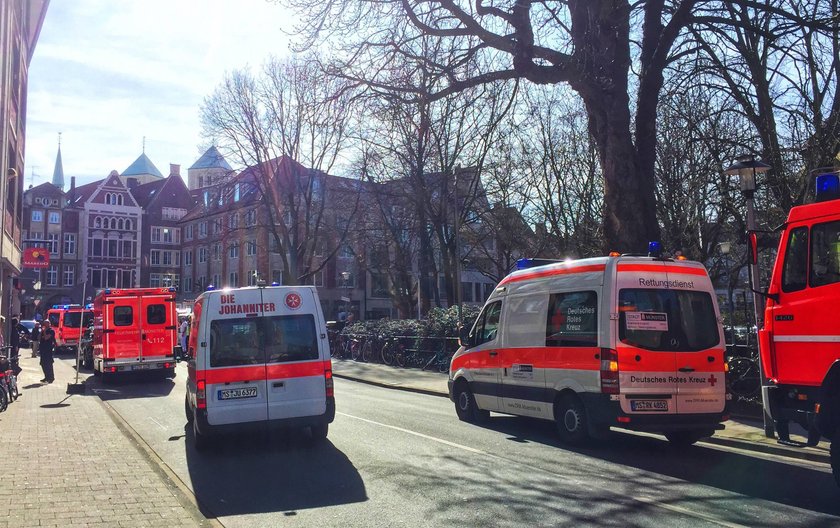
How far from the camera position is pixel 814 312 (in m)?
7.28

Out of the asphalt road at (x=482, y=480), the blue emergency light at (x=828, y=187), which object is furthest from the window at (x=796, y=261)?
the asphalt road at (x=482, y=480)

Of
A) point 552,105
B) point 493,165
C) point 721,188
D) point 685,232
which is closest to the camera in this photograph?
point 721,188

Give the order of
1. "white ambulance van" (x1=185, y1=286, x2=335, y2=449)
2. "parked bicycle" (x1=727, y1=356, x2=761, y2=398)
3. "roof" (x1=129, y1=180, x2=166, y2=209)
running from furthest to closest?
"roof" (x1=129, y1=180, x2=166, y2=209) → "parked bicycle" (x1=727, y1=356, x2=761, y2=398) → "white ambulance van" (x1=185, y1=286, x2=335, y2=449)

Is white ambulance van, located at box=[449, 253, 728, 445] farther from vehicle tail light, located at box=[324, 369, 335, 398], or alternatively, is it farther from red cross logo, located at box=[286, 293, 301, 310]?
red cross logo, located at box=[286, 293, 301, 310]

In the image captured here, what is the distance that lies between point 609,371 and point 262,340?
15.3 feet

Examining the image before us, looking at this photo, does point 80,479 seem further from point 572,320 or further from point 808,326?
point 808,326

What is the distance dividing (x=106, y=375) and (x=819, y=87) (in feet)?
71.3

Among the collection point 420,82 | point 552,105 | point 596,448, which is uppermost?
point 552,105

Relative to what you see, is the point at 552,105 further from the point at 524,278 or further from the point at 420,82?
the point at 524,278

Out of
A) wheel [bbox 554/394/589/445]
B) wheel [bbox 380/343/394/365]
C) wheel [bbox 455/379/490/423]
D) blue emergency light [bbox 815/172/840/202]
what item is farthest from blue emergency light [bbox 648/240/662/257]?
wheel [bbox 380/343/394/365]

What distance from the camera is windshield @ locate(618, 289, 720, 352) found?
944 centimetres

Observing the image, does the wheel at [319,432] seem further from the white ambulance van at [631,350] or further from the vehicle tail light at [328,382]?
the white ambulance van at [631,350]

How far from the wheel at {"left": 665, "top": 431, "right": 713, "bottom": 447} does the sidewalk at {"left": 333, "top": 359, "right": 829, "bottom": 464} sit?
2.23 ft

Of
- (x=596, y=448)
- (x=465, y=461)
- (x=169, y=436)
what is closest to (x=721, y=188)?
(x=596, y=448)
